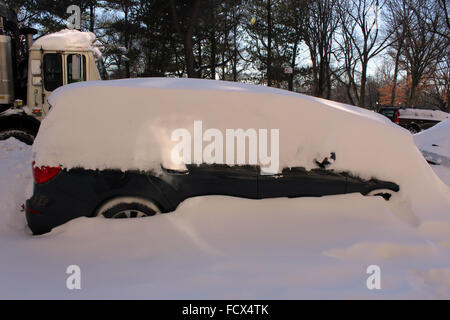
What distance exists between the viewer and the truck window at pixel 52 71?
767cm

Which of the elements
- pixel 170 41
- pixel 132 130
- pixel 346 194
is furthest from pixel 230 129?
pixel 170 41

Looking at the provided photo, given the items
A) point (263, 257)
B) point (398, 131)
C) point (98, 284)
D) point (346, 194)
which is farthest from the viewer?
point (398, 131)

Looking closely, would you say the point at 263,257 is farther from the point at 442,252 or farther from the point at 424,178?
the point at 424,178

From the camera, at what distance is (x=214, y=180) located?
3176 mm

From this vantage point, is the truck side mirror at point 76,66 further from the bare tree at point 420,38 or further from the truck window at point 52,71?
the bare tree at point 420,38

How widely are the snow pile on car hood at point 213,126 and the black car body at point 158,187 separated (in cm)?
10

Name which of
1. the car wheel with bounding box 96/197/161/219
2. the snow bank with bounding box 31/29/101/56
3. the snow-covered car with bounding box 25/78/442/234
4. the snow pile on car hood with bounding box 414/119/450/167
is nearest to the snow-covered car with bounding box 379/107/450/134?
the snow pile on car hood with bounding box 414/119/450/167

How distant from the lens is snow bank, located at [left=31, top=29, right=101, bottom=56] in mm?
7593

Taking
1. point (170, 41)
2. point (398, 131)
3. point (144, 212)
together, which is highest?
point (170, 41)

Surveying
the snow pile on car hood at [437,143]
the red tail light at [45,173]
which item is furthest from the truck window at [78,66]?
the snow pile on car hood at [437,143]

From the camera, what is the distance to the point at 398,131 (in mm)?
Result: 3594

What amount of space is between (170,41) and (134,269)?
71.2 ft

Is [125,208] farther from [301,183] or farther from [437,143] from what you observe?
[437,143]
